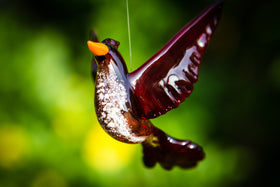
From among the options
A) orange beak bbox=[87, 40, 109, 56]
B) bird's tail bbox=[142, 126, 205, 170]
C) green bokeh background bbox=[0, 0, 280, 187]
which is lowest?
bird's tail bbox=[142, 126, 205, 170]

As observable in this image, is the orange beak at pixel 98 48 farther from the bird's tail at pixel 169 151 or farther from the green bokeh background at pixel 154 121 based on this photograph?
the green bokeh background at pixel 154 121

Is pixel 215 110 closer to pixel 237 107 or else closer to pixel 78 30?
pixel 237 107

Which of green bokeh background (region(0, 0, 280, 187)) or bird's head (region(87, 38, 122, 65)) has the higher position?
green bokeh background (region(0, 0, 280, 187))

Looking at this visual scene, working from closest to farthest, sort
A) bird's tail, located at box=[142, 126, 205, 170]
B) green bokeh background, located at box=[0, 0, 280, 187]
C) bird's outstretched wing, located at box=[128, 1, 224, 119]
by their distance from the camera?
1. bird's outstretched wing, located at box=[128, 1, 224, 119]
2. bird's tail, located at box=[142, 126, 205, 170]
3. green bokeh background, located at box=[0, 0, 280, 187]

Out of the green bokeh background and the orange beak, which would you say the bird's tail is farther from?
the green bokeh background

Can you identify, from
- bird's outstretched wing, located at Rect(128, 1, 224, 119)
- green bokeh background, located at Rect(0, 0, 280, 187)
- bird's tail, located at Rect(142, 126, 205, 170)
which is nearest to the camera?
bird's outstretched wing, located at Rect(128, 1, 224, 119)

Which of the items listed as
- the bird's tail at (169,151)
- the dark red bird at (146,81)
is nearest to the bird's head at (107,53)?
the dark red bird at (146,81)

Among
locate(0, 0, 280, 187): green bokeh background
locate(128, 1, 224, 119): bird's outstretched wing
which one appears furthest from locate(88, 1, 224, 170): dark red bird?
locate(0, 0, 280, 187): green bokeh background

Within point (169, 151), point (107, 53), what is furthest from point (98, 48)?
point (169, 151)
